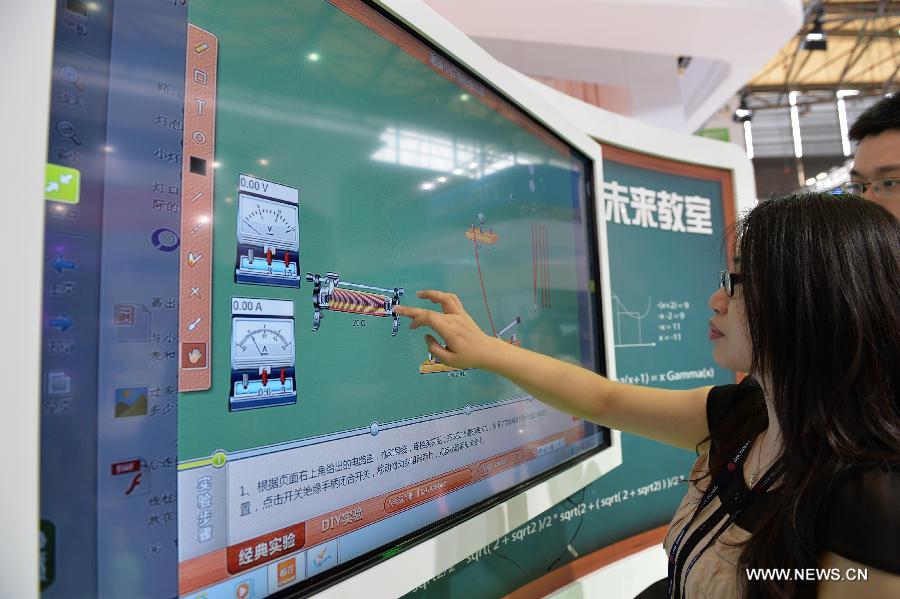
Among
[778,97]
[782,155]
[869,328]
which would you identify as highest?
[778,97]

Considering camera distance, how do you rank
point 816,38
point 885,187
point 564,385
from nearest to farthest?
point 564,385 → point 885,187 → point 816,38

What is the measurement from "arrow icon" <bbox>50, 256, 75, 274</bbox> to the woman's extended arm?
1.34ft

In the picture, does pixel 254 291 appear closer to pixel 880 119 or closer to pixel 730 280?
pixel 730 280

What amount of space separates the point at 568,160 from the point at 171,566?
3.77ft

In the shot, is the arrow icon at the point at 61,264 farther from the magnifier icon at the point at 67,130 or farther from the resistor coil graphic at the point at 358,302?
the resistor coil graphic at the point at 358,302

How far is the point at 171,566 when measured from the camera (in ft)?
1.49

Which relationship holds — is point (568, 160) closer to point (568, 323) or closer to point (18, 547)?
point (568, 323)

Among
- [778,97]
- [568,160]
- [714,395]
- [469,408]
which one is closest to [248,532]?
[469,408]

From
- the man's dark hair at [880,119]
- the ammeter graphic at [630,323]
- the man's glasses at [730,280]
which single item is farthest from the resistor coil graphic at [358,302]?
the ammeter graphic at [630,323]
